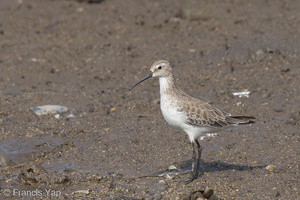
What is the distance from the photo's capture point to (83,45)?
1580 cm

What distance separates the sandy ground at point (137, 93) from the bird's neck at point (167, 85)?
1.23 m

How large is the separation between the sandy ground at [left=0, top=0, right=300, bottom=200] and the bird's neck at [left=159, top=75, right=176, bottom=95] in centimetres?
123

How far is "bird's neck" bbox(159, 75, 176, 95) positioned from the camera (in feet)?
29.1

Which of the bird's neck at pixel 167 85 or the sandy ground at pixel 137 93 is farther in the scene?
the bird's neck at pixel 167 85

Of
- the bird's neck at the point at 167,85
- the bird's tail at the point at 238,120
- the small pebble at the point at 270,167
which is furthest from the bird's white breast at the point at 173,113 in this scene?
the small pebble at the point at 270,167

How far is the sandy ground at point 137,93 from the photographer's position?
8.69 m

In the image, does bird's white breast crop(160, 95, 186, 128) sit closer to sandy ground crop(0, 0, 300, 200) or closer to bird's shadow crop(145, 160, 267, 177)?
bird's shadow crop(145, 160, 267, 177)

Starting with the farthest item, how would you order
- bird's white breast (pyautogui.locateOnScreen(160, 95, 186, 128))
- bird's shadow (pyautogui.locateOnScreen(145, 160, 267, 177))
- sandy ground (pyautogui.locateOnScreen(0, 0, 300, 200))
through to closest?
bird's shadow (pyautogui.locateOnScreen(145, 160, 267, 177)) → sandy ground (pyautogui.locateOnScreen(0, 0, 300, 200)) → bird's white breast (pyautogui.locateOnScreen(160, 95, 186, 128))

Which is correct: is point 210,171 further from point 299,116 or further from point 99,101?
point 99,101

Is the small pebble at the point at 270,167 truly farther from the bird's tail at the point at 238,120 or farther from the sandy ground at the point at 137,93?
the bird's tail at the point at 238,120

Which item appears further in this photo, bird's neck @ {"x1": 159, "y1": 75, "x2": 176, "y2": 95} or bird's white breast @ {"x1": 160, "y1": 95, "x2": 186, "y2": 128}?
bird's neck @ {"x1": 159, "y1": 75, "x2": 176, "y2": 95}

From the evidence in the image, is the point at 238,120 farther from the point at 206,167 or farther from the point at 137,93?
the point at 137,93

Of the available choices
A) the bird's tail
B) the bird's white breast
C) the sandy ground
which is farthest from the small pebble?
the bird's white breast

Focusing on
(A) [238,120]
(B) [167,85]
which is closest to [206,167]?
(A) [238,120]
